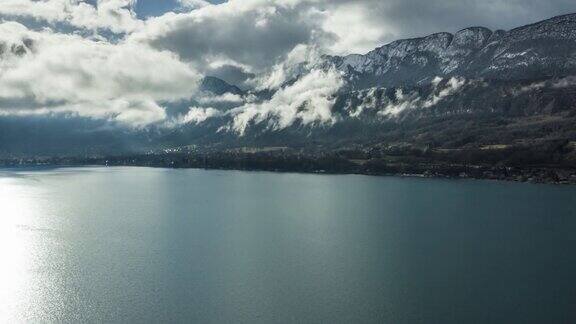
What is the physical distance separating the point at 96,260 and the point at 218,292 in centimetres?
2874

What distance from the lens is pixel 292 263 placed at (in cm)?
8194

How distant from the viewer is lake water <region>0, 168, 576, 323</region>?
6125 centimetres

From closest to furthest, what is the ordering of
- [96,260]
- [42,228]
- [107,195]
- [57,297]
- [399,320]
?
[399,320]
[57,297]
[96,260]
[42,228]
[107,195]

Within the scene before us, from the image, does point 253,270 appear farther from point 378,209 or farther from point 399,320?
point 378,209

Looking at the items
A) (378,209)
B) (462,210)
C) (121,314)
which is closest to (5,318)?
(121,314)

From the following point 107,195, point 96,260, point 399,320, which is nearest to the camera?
point 399,320

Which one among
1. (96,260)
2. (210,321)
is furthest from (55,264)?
(210,321)

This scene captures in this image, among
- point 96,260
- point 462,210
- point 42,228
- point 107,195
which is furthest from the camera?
point 107,195

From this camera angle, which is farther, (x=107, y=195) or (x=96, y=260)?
(x=107, y=195)

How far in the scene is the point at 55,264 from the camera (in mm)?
83125

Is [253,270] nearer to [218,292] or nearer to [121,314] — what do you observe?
[218,292]

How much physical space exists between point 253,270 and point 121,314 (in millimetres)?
23257

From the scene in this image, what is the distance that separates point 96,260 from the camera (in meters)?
85.3

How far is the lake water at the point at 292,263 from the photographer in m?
61.2
